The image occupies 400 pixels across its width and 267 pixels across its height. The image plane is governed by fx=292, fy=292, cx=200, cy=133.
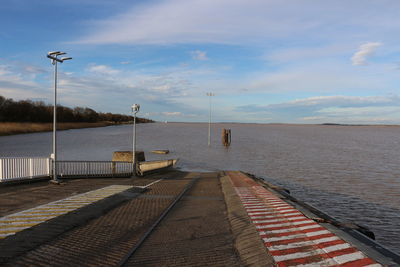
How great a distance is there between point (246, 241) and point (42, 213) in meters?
7.12

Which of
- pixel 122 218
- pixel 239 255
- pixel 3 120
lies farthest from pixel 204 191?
pixel 3 120

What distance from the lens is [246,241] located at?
8.05 meters

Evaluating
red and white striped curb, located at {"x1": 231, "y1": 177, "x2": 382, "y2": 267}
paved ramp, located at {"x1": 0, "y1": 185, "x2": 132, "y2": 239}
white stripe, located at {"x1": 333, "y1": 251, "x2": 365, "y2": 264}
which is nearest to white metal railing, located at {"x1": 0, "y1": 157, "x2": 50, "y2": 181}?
paved ramp, located at {"x1": 0, "y1": 185, "x2": 132, "y2": 239}

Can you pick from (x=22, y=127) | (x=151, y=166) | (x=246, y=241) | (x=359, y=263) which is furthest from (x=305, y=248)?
(x=22, y=127)

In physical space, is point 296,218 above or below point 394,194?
above

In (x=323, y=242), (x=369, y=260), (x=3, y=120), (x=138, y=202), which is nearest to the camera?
(x=369, y=260)

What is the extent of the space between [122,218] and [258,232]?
4876 millimetres

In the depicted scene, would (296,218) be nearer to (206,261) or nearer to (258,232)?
(258,232)

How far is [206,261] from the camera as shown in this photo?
22.9ft

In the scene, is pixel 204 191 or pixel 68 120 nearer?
pixel 204 191

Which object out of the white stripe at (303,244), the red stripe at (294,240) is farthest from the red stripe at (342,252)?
the red stripe at (294,240)

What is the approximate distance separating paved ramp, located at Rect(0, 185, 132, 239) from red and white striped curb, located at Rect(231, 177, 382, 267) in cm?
666

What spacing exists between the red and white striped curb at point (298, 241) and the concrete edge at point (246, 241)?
0.57ft

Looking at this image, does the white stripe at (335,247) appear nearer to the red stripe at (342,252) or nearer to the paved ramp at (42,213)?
the red stripe at (342,252)
